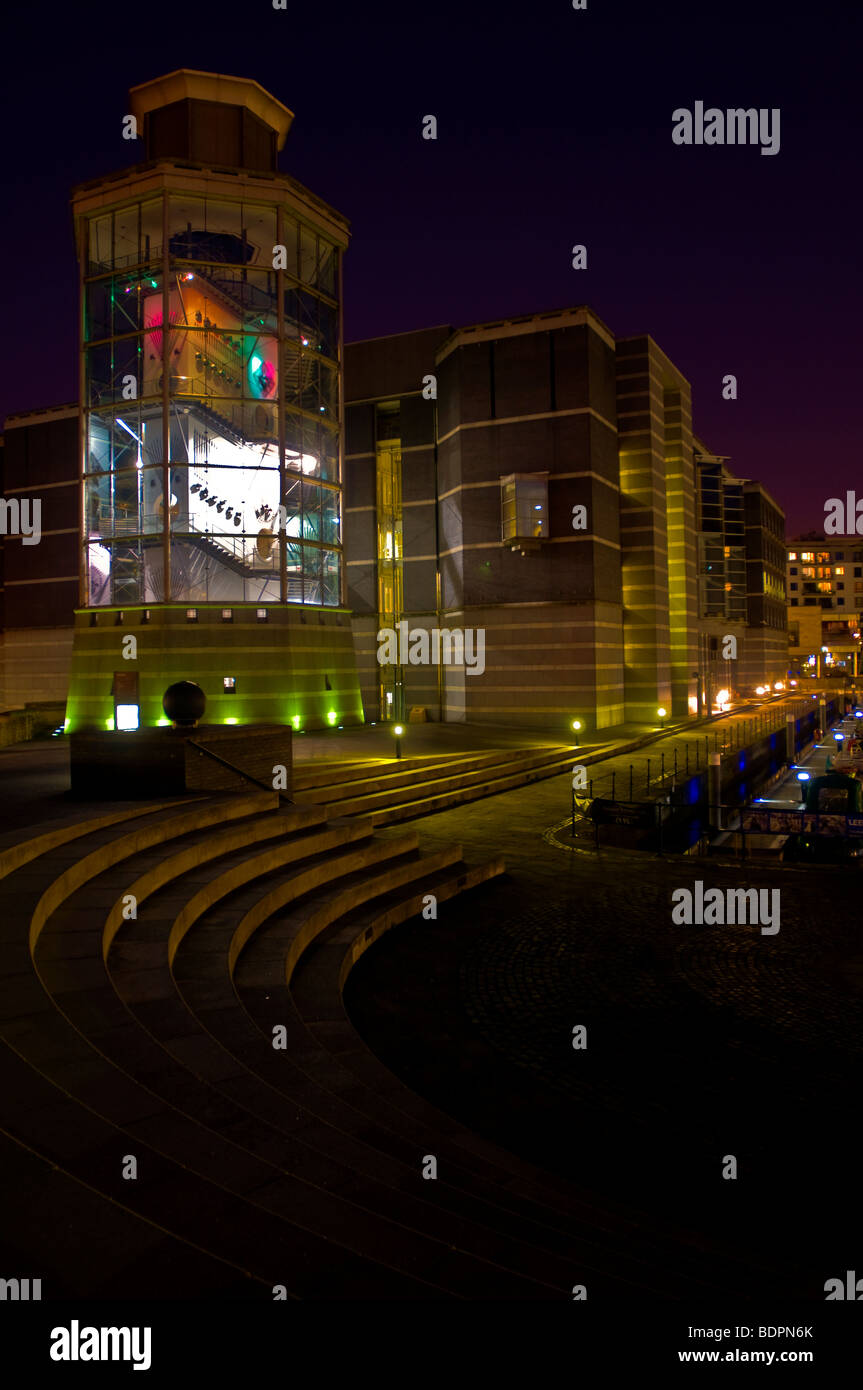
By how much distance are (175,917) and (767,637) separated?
268 ft

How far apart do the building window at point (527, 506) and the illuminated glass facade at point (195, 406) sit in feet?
29.0

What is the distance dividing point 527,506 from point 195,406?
14.9m

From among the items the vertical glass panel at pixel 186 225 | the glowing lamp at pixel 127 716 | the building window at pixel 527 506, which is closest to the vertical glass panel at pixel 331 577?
the building window at pixel 527 506

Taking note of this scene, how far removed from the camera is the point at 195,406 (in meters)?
31.0

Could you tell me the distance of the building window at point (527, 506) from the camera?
3656 cm

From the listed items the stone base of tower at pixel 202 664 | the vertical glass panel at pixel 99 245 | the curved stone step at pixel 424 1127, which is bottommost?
the curved stone step at pixel 424 1127

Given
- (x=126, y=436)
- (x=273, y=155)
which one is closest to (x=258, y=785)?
(x=126, y=436)

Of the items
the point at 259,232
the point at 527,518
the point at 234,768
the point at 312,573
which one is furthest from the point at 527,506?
the point at 234,768

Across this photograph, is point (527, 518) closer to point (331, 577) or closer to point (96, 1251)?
point (331, 577)

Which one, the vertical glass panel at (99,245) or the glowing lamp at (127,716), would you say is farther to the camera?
the vertical glass panel at (99,245)

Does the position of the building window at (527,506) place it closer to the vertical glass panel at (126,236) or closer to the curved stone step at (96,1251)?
the vertical glass panel at (126,236)

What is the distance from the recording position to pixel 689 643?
47875 millimetres

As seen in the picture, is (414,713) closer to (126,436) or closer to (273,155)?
(126,436)

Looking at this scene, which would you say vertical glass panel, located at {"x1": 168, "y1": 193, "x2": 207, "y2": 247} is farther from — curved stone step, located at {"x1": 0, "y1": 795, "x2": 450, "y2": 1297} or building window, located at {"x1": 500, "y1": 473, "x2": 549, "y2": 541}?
curved stone step, located at {"x1": 0, "y1": 795, "x2": 450, "y2": 1297}
